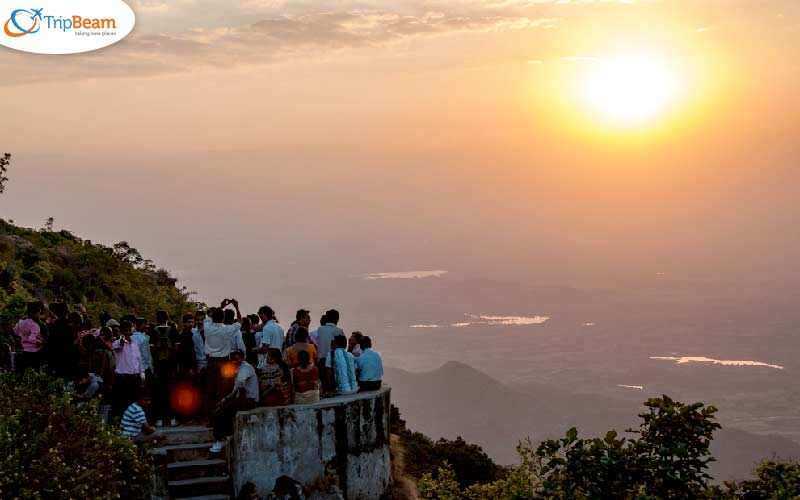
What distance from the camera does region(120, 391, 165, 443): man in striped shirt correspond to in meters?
15.7

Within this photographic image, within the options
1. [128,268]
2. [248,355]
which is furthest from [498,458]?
[248,355]

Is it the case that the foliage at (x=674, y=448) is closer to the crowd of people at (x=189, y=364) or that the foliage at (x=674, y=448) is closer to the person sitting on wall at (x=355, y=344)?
the crowd of people at (x=189, y=364)

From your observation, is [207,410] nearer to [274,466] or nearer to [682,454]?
[274,466]

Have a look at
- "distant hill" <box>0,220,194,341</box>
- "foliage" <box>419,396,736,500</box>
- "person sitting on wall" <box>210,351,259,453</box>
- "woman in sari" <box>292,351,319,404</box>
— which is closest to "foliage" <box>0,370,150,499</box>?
"person sitting on wall" <box>210,351,259,453</box>

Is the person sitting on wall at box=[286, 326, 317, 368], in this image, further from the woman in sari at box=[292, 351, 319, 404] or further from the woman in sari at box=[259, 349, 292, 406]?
the woman in sari at box=[259, 349, 292, 406]

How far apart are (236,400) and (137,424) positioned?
182 cm

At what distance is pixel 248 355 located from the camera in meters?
18.6

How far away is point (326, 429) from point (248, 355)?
10.0 ft

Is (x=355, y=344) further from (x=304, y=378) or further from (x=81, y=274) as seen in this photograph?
(x=81, y=274)

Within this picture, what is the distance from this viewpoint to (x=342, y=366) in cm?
1727

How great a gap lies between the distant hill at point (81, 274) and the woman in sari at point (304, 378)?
13.6 meters

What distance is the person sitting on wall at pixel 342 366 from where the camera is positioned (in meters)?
17.2


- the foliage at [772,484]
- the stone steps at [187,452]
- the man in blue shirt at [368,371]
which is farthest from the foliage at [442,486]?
the foliage at [772,484]

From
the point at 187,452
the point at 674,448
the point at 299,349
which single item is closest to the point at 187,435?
the point at 187,452
